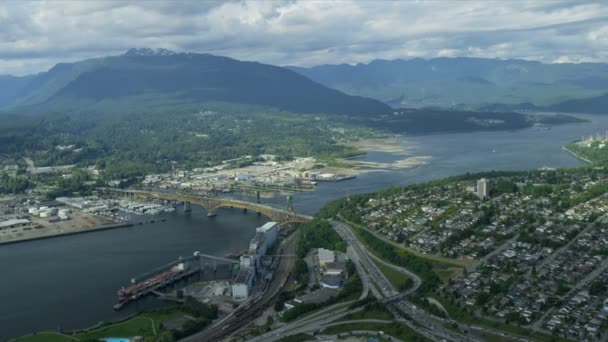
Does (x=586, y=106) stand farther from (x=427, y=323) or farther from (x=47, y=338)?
(x=47, y=338)

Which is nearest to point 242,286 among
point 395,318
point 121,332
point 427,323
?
point 121,332

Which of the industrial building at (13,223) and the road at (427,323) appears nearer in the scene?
the road at (427,323)

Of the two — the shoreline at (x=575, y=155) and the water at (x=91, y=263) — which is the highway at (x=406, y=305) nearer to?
the water at (x=91, y=263)

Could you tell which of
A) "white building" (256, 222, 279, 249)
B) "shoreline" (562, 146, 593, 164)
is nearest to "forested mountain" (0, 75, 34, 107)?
"shoreline" (562, 146, 593, 164)

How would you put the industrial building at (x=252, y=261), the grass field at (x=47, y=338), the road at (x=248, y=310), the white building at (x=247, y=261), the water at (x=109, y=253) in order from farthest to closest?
1. the white building at (x=247, y=261)
2. the water at (x=109, y=253)
3. the industrial building at (x=252, y=261)
4. the grass field at (x=47, y=338)
5. the road at (x=248, y=310)

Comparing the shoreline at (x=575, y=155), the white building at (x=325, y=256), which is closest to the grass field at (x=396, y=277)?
the white building at (x=325, y=256)

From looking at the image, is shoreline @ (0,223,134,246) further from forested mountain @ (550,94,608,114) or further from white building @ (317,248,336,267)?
forested mountain @ (550,94,608,114)
